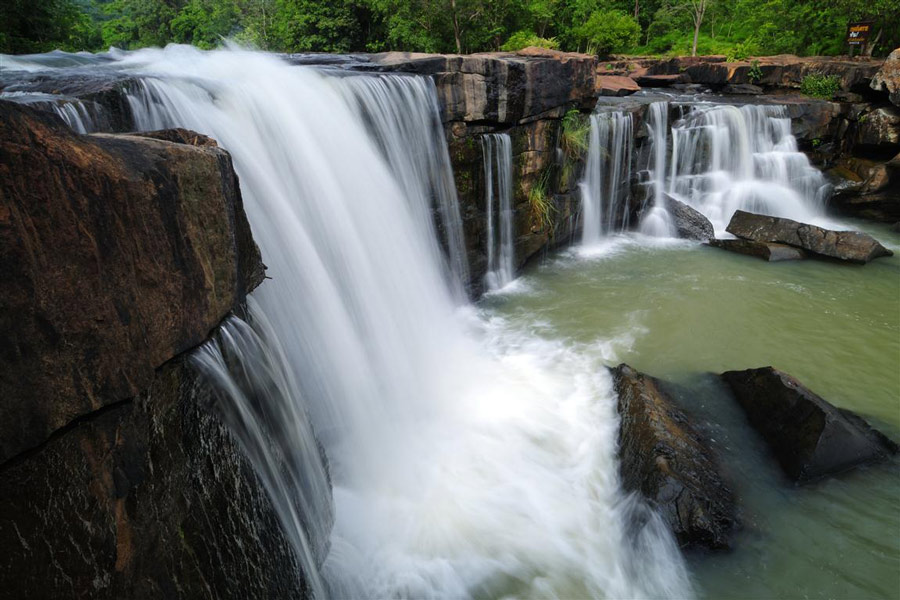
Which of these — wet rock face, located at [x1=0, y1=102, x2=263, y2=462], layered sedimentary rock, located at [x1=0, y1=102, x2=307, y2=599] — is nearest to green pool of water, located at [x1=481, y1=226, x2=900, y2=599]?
layered sedimentary rock, located at [x1=0, y1=102, x2=307, y2=599]

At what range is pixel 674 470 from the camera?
4.21 metres

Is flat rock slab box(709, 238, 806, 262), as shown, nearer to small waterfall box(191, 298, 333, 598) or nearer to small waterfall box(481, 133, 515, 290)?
small waterfall box(481, 133, 515, 290)

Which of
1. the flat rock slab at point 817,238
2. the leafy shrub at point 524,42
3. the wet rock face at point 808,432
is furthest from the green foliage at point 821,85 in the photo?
the wet rock face at point 808,432

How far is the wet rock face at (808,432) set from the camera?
4473mm

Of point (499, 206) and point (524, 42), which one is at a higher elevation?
point (524, 42)

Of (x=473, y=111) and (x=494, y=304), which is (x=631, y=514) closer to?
(x=494, y=304)

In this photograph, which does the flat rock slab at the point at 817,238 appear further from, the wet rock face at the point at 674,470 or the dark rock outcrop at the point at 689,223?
the wet rock face at the point at 674,470

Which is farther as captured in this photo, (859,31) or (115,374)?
(859,31)

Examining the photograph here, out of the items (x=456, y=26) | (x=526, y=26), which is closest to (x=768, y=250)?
(x=456, y=26)

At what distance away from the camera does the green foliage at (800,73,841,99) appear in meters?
14.6

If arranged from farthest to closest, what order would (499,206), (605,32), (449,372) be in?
(605,32), (499,206), (449,372)

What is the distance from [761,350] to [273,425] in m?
6.29

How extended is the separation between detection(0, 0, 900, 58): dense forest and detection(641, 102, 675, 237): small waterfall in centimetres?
1041

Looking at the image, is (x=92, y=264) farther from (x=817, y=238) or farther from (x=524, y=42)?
(x=524, y=42)
